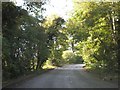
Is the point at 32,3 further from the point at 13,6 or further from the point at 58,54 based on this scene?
the point at 58,54

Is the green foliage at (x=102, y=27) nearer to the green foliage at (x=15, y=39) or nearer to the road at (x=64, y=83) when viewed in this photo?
the road at (x=64, y=83)

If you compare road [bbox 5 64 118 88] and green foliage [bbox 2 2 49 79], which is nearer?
green foliage [bbox 2 2 49 79]

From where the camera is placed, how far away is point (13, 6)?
72.4ft

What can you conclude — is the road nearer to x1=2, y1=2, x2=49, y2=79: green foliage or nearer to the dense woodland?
x1=2, y1=2, x2=49, y2=79: green foliage

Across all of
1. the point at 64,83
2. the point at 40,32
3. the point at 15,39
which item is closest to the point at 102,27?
the point at 15,39

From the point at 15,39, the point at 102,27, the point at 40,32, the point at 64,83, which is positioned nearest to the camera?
the point at 64,83

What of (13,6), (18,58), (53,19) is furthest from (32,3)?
(53,19)

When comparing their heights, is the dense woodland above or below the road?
→ above

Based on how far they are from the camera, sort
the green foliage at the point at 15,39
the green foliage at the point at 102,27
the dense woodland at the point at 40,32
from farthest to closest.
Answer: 1. the green foliage at the point at 102,27
2. the dense woodland at the point at 40,32
3. the green foliage at the point at 15,39

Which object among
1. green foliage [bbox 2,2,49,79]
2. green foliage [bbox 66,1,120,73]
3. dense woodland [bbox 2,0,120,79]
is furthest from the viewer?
green foliage [bbox 66,1,120,73]

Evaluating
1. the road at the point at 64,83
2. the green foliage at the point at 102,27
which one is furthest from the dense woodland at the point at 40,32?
the road at the point at 64,83

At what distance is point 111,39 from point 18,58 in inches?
412

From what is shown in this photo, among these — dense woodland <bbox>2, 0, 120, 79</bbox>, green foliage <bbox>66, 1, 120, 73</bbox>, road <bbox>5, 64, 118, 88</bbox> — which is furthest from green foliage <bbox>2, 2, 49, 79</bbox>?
green foliage <bbox>66, 1, 120, 73</bbox>

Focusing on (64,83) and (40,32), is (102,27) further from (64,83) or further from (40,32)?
(40,32)
